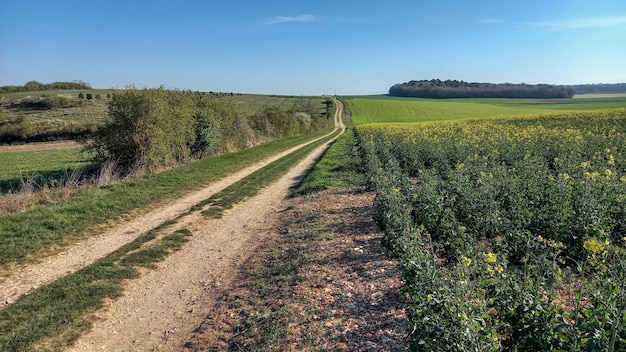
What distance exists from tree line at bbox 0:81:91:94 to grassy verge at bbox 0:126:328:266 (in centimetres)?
10175

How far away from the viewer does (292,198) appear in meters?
16.0

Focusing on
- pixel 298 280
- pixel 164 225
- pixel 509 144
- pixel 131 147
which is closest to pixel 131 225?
pixel 164 225

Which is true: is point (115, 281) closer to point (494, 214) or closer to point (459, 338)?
point (459, 338)

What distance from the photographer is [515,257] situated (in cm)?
723

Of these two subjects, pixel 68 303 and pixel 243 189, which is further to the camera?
pixel 243 189

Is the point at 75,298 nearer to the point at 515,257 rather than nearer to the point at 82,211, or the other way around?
the point at 82,211

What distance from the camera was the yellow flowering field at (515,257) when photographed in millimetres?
3662

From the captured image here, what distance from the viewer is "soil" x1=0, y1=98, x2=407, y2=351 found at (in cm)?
593

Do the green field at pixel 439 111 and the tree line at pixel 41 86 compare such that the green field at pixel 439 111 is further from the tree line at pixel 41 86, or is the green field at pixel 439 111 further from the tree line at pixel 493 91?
the tree line at pixel 41 86

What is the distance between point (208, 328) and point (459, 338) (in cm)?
428

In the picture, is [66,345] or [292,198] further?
[292,198]

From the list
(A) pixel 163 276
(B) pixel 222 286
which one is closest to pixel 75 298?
(A) pixel 163 276

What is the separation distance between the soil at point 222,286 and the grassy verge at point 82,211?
2.36 ft

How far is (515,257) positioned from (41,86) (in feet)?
427
